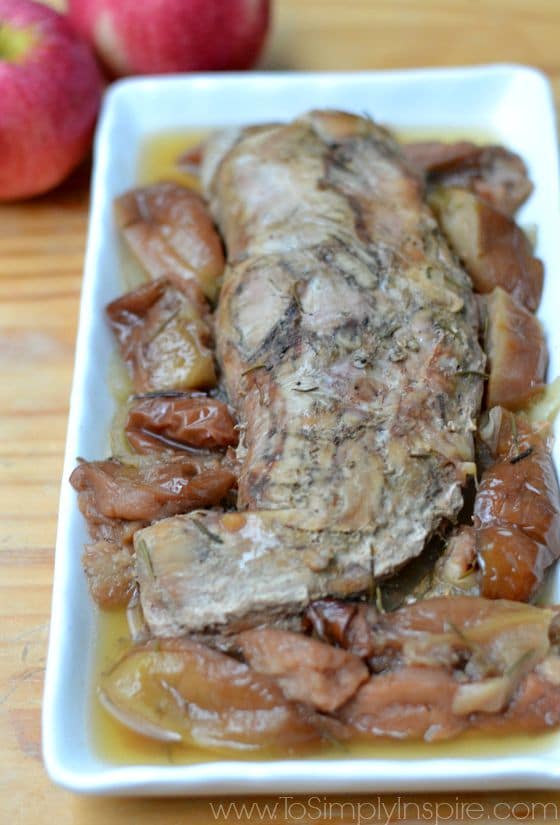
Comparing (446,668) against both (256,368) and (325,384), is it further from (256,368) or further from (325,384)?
(256,368)

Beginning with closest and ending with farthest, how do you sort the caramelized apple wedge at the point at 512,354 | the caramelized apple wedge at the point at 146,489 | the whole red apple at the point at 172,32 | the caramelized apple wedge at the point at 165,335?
the caramelized apple wedge at the point at 146,489 < the caramelized apple wedge at the point at 512,354 < the caramelized apple wedge at the point at 165,335 < the whole red apple at the point at 172,32

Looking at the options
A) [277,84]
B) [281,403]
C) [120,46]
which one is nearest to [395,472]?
[281,403]

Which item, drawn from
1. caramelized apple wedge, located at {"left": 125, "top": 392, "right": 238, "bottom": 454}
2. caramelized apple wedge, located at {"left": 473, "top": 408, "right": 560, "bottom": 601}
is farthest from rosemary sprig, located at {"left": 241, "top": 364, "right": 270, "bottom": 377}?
caramelized apple wedge, located at {"left": 473, "top": 408, "right": 560, "bottom": 601}

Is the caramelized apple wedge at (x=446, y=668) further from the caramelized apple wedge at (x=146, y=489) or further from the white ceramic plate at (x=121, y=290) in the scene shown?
the caramelized apple wedge at (x=146, y=489)

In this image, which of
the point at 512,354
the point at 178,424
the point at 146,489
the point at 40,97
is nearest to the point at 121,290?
the point at 178,424

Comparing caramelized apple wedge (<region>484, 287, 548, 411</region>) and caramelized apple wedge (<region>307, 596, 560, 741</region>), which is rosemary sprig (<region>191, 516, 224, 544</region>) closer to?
caramelized apple wedge (<region>307, 596, 560, 741</region>)

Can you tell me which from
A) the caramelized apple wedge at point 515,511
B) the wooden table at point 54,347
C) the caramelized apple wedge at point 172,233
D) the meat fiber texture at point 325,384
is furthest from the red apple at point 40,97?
the caramelized apple wedge at point 515,511
